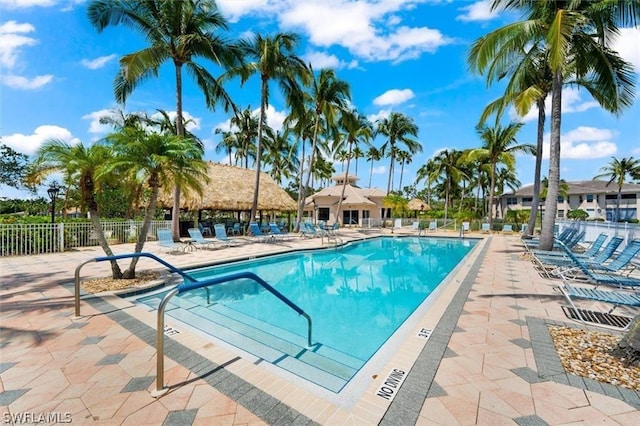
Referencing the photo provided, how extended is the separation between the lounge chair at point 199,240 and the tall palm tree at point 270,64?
395 centimetres

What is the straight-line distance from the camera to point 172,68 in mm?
14094

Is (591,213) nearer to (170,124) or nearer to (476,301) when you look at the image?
(476,301)

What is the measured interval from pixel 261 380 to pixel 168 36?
15475mm

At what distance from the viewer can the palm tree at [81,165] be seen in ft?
21.7

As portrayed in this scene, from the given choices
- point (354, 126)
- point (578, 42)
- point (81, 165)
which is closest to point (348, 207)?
point (354, 126)

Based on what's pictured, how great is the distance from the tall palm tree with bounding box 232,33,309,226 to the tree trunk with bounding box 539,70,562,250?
13574 millimetres

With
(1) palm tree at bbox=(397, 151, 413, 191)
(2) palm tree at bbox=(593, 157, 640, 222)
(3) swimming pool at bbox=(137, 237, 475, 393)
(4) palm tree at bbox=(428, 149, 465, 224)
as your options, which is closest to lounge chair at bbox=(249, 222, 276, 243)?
(3) swimming pool at bbox=(137, 237, 475, 393)

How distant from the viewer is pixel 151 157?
21.4ft

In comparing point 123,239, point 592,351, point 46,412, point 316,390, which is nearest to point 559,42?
point 592,351

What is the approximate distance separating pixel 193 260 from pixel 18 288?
455 centimetres

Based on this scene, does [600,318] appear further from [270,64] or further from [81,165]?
[270,64]

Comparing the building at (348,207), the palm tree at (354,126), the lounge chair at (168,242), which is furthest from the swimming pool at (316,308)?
the building at (348,207)

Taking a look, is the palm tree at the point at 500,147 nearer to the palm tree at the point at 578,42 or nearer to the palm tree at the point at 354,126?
the palm tree at the point at 354,126

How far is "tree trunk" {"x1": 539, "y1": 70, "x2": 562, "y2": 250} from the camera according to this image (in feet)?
33.9
